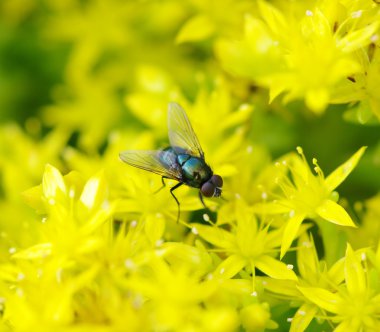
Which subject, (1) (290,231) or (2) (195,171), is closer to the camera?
(1) (290,231)

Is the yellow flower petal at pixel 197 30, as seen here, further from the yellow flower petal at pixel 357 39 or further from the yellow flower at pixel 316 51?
the yellow flower petal at pixel 357 39

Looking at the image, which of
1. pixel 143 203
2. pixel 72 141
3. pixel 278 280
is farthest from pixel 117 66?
pixel 278 280

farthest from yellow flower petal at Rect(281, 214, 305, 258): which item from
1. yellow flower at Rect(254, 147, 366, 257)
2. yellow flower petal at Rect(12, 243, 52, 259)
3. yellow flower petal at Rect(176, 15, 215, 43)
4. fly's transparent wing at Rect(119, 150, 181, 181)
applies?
yellow flower petal at Rect(176, 15, 215, 43)

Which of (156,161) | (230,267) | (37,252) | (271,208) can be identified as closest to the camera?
(37,252)

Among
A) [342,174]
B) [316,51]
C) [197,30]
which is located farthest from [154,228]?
[197,30]

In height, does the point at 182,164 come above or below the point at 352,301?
above

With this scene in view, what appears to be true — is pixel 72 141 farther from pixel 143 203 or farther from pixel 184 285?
pixel 184 285

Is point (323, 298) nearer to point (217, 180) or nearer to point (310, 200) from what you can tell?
point (310, 200)

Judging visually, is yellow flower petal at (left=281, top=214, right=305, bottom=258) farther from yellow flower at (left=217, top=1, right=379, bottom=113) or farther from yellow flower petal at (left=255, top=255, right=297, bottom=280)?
yellow flower at (left=217, top=1, right=379, bottom=113)

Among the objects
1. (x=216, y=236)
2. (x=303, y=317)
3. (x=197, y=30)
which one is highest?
(x=197, y=30)
